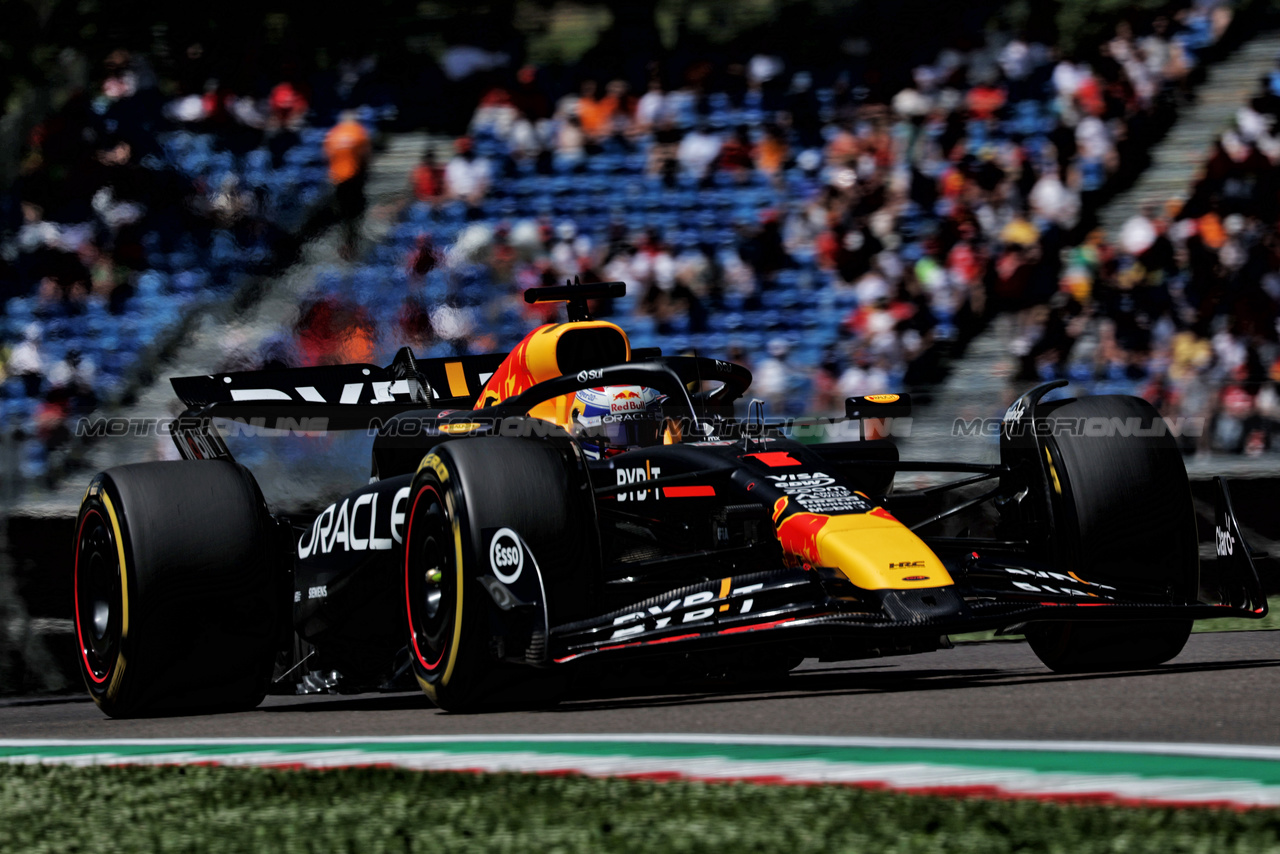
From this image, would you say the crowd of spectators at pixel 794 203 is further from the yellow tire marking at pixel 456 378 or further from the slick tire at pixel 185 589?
the slick tire at pixel 185 589

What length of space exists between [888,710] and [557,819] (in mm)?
1735

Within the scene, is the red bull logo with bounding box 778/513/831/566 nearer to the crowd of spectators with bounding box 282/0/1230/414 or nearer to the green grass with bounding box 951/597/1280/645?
the green grass with bounding box 951/597/1280/645

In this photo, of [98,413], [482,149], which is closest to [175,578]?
[98,413]

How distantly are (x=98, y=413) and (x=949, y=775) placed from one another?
987 cm

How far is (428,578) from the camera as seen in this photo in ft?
16.9

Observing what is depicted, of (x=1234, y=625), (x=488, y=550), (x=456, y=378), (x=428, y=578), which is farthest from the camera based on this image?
(x=456, y=378)

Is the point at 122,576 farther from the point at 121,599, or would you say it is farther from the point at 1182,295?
the point at 1182,295

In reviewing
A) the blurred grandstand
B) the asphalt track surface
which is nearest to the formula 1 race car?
the asphalt track surface

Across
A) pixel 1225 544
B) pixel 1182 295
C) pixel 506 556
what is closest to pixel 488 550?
pixel 506 556

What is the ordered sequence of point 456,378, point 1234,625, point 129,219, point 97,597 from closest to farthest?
Result: point 97,597 < point 1234,625 < point 456,378 < point 129,219

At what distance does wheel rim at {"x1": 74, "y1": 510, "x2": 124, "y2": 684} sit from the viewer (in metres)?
5.84

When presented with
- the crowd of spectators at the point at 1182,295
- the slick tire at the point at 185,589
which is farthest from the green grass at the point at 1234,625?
the slick tire at the point at 185,589

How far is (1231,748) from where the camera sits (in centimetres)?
324

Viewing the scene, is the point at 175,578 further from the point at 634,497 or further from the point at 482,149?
the point at 482,149
